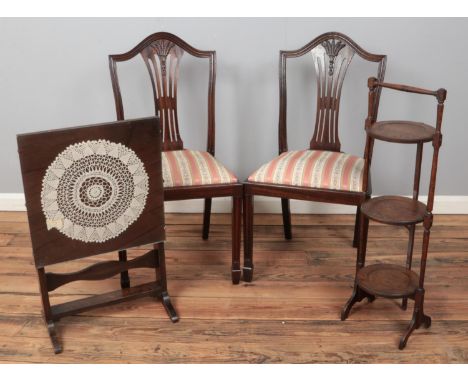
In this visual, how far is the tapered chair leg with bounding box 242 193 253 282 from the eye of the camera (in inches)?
106

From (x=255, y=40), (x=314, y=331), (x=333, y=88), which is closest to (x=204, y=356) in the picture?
(x=314, y=331)

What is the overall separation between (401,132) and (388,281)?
58 cm

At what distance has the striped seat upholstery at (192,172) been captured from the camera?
2.62 metres

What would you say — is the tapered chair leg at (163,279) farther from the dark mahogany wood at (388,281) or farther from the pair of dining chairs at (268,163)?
the dark mahogany wood at (388,281)

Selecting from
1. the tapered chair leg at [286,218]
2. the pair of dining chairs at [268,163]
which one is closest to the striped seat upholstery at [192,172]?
A: the pair of dining chairs at [268,163]

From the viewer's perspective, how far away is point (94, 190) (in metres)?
2.25

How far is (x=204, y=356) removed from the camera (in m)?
2.33

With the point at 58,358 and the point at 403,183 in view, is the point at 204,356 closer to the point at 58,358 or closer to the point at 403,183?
the point at 58,358

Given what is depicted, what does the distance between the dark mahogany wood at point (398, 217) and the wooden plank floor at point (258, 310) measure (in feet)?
0.36

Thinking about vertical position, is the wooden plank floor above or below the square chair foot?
below

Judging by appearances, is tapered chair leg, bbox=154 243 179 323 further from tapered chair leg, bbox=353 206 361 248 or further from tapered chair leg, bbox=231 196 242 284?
tapered chair leg, bbox=353 206 361 248

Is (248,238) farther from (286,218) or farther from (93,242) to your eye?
(93,242)

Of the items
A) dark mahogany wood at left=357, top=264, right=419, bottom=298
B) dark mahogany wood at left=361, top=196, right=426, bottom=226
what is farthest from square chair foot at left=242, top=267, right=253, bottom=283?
dark mahogany wood at left=361, top=196, right=426, bottom=226

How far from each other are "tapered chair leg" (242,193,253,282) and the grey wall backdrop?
2.18 ft
